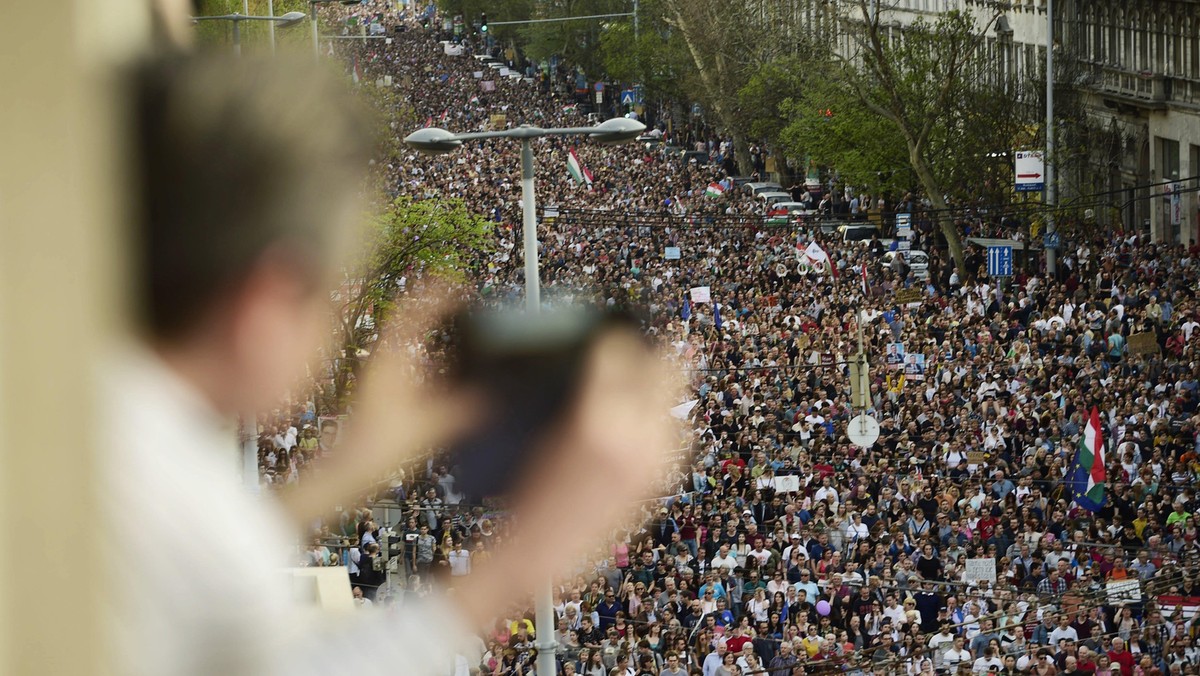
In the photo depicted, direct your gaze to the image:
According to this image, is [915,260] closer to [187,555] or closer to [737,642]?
[737,642]

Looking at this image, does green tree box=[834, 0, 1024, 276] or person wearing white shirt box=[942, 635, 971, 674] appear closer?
person wearing white shirt box=[942, 635, 971, 674]

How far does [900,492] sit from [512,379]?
23.0m

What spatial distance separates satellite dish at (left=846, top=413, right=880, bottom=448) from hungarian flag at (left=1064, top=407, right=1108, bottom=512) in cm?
310

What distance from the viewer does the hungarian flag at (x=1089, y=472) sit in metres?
23.2

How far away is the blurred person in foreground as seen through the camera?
1.03 meters

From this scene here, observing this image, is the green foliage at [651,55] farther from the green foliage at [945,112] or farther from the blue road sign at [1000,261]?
the blue road sign at [1000,261]

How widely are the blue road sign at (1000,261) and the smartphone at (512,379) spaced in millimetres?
42523

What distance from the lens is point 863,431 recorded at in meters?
26.6

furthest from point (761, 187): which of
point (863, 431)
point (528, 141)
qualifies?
point (528, 141)

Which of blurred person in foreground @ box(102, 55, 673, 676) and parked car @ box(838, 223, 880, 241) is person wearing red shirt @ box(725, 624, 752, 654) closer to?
blurred person in foreground @ box(102, 55, 673, 676)

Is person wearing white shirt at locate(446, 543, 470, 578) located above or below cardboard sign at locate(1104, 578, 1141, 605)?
above

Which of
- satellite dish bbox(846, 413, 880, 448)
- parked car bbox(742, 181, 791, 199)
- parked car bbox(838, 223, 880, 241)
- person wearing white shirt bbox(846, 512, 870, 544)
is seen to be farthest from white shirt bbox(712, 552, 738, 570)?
parked car bbox(742, 181, 791, 199)

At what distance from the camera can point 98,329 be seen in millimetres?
1027

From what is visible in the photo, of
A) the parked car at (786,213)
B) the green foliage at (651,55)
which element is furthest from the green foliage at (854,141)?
the green foliage at (651,55)
